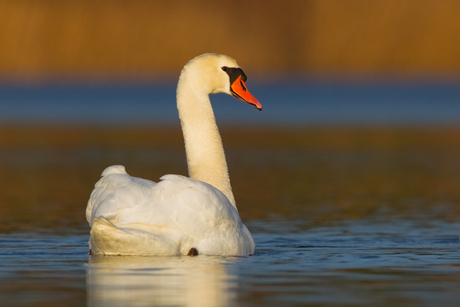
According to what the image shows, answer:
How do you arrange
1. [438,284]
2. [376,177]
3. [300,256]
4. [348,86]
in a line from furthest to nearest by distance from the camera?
[348,86] → [376,177] → [300,256] → [438,284]

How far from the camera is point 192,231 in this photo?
9648mm

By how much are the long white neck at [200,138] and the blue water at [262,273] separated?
81cm

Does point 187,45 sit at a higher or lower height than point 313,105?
higher

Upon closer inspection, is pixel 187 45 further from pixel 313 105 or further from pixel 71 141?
pixel 71 141

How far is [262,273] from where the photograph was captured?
9.03 meters

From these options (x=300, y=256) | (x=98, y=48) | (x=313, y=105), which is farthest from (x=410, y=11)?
(x=300, y=256)

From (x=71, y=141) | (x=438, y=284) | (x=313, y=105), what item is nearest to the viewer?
(x=438, y=284)

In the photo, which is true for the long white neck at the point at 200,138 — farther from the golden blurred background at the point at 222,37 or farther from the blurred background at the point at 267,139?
the golden blurred background at the point at 222,37

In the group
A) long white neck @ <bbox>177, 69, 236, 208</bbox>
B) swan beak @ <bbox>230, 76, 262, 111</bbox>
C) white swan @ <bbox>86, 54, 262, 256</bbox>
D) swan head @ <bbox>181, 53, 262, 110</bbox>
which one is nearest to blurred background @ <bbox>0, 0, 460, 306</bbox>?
white swan @ <bbox>86, 54, 262, 256</bbox>

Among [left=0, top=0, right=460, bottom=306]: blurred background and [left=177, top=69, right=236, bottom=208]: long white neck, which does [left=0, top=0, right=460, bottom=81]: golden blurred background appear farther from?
[left=177, top=69, right=236, bottom=208]: long white neck

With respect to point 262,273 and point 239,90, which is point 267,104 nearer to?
point 239,90

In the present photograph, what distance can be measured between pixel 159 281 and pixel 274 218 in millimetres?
5153

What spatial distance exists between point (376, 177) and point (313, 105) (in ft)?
118

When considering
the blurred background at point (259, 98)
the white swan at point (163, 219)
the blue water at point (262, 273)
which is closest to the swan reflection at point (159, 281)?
the blue water at point (262, 273)
